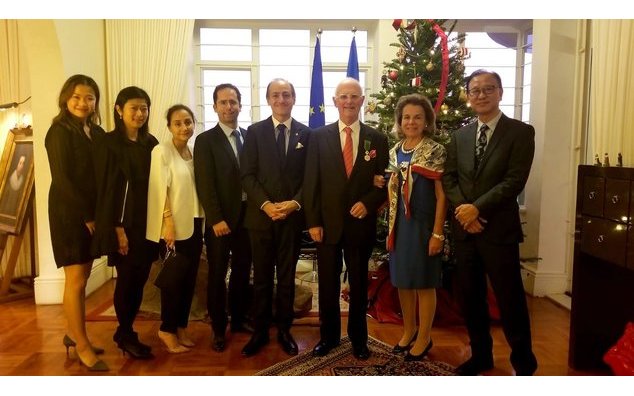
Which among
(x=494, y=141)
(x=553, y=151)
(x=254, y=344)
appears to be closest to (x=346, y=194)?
(x=494, y=141)

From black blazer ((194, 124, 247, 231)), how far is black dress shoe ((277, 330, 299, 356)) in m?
0.67

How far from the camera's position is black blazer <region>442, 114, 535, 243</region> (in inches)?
83.6

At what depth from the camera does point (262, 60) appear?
5.03 meters

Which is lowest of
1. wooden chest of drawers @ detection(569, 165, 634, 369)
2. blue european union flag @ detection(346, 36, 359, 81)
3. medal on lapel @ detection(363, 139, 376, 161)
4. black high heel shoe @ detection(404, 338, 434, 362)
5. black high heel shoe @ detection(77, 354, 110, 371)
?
black high heel shoe @ detection(77, 354, 110, 371)

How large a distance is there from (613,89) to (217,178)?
2122 mm

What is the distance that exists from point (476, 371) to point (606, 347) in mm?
680

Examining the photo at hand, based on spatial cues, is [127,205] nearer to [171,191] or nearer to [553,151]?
[171,191]

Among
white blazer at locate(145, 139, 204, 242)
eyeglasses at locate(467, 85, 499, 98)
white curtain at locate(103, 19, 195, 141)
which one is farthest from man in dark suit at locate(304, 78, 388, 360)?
white curtain at locate(103, 19, 195, 141)

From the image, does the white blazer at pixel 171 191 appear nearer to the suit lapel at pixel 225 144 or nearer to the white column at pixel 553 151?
the suit lapel at pixel 225 144

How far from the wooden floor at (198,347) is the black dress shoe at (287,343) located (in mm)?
36

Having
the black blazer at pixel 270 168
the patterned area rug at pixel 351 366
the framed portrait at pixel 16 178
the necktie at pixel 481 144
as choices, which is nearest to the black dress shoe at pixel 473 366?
the patterned area rug at pixel 351 366

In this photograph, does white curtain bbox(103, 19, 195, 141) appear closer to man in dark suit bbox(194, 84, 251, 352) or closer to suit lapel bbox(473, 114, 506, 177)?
man in dark suit bbox(194, 84, 251, 352)

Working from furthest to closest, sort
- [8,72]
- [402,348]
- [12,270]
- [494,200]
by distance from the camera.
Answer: [8,72], [12,270], [402,348], [494,200]

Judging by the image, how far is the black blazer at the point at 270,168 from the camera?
250 cm
